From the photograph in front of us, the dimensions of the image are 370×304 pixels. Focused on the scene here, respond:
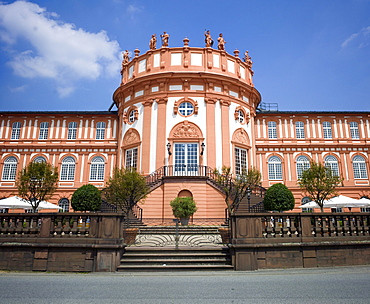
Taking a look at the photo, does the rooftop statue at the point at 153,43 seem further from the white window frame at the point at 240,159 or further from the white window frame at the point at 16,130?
the white window frame at the point at 16,130

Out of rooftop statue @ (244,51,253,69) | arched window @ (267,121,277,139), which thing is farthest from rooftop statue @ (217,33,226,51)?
arched window @ (267,121,277,139)

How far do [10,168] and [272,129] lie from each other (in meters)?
25.5

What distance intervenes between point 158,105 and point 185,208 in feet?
32.5

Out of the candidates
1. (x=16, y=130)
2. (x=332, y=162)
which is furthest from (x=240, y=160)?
(x=16, y=130)

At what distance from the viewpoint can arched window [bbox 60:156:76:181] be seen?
30594mm

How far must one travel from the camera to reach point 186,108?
85.4ft

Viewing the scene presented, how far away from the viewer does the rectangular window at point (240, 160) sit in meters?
26.4

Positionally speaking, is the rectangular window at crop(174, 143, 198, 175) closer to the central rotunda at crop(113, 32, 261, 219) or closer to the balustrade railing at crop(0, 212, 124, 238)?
the central rotunda at crop(113, 32, 261, 219)

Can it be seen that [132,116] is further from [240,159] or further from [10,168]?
[10,168]

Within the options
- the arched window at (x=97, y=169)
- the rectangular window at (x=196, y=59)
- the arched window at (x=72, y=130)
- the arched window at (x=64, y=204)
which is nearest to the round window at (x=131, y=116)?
the arched window at (x=97, y=169)

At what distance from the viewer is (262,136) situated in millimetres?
32125

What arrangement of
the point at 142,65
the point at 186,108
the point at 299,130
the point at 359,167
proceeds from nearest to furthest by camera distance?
the point at 186,108 → the point at 142,65 → the point at 359,167 → the point at 299,130

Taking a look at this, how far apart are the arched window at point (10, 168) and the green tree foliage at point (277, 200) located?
23299 millimetres

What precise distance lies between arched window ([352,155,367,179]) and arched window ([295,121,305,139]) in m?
5.32
